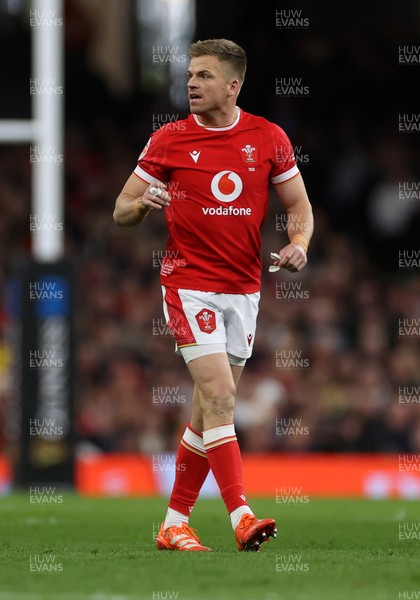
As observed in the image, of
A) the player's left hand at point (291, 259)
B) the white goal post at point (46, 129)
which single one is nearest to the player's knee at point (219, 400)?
the player's left hand at point (291, 259)

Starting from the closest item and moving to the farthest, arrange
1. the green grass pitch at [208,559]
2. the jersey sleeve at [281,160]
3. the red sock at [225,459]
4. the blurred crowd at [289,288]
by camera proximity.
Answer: the green grass pitch at [208,559] → the red sock at [225,459] → the jersey sleeve at [281,160] → the blurred crowd at [289,288]

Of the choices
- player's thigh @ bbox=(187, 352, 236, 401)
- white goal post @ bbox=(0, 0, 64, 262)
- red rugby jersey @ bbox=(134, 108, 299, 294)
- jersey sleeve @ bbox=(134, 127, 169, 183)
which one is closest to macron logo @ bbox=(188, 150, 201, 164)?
red rugby jersey @ bbox=(134, 108, 299, 294)

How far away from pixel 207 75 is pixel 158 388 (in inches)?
352

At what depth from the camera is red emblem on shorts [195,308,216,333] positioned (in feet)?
21.2

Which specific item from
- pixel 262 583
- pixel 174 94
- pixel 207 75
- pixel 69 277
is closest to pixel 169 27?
pixel 174 94

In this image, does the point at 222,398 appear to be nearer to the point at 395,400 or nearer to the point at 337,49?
the point at 395,400

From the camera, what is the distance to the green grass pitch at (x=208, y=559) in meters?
5.02

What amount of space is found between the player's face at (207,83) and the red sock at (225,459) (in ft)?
4.96

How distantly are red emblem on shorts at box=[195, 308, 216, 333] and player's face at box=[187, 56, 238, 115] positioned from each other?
953 millimetres

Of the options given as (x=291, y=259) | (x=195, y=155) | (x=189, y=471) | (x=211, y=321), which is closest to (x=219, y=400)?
(x=211, y=321)

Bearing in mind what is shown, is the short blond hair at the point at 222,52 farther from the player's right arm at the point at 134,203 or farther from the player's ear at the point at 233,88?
the player's right arm at the point at 134,203

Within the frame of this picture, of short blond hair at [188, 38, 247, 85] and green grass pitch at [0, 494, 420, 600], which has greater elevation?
short blond hair at [188, 38, 247, 85]

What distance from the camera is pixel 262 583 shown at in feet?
17.1

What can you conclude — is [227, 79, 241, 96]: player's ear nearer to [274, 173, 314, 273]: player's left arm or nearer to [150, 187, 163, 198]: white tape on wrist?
[274, 173, 314, 273]: player's left arm
